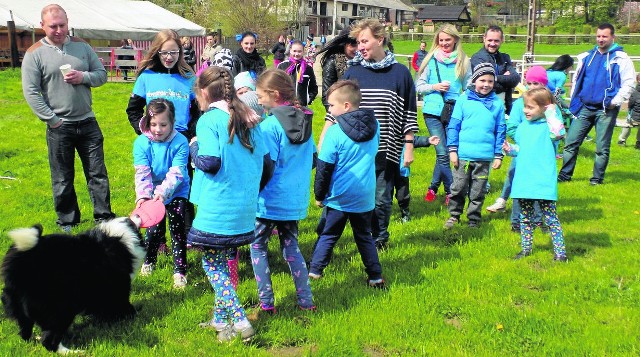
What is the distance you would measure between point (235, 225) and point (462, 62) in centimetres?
439

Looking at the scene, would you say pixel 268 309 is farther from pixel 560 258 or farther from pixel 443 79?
pixel 443 79

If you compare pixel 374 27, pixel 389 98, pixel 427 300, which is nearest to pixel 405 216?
pixel 389 98

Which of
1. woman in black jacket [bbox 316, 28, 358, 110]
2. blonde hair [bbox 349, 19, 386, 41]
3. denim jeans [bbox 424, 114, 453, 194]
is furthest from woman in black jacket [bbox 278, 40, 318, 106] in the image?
blonde hair [bbox 349, 19, 386, 41]

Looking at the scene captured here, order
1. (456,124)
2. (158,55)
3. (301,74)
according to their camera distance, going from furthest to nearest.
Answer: (301,74) < (456,124) < (158,55)

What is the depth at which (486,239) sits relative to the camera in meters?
6.37

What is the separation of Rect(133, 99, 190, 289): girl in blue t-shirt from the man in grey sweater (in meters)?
1.78

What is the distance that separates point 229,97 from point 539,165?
3291 mm

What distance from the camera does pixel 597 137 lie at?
9.20 meters

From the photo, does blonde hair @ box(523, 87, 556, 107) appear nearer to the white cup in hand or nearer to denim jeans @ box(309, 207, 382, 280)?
denim jeans @ box(309, 207, 382, 280)

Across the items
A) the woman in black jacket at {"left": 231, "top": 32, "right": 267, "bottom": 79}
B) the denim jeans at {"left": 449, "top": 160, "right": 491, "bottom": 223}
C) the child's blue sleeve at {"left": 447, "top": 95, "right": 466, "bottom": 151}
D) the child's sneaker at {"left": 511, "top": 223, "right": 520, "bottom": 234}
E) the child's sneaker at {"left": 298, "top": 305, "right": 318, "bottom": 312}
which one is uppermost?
the woman in black jacket at {"left": 231, "top": 32, "right": 267, "bottom": 79}

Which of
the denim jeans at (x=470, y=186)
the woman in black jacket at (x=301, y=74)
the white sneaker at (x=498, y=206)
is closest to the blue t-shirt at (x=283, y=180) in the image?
the denim jeans at (x=470, y=186)

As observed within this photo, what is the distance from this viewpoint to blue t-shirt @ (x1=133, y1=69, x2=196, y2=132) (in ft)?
17.6

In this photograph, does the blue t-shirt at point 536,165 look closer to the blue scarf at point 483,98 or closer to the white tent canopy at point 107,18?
the blue scarf at point 483,98

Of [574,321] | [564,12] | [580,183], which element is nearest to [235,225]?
[574,321]
